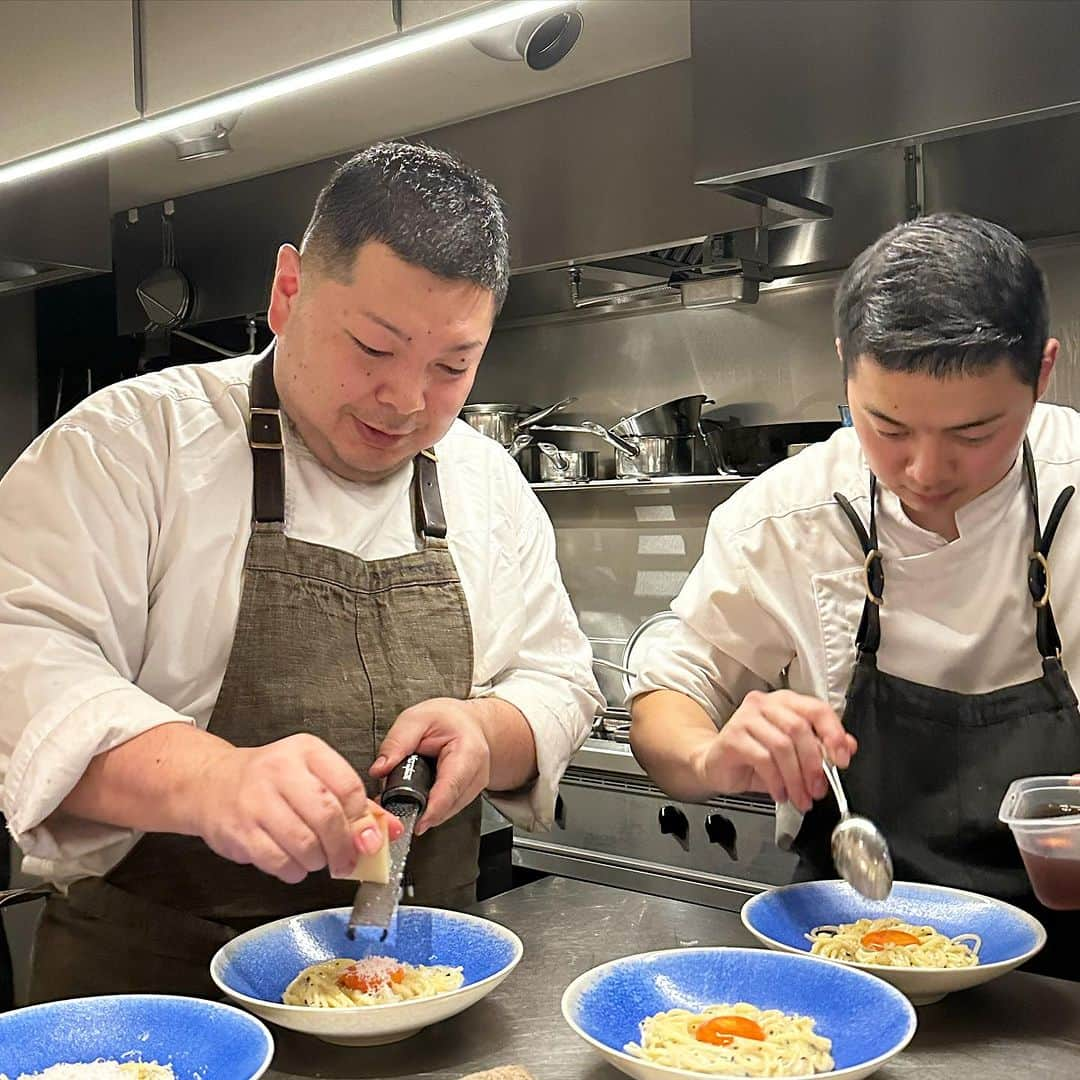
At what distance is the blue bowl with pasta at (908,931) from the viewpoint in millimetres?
1299

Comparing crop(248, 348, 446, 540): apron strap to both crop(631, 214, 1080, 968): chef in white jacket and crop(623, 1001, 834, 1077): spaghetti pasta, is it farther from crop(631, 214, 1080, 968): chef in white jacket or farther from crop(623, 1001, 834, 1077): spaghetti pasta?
crop(623, 1001, 834, 1077): spaghetti pasta

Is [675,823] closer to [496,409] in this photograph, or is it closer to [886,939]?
[496,409]

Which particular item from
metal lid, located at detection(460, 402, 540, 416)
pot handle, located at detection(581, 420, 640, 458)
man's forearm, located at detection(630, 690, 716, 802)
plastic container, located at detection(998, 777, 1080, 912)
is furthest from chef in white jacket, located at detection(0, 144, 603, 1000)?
metal lid, located at detection(460, 402, 540, 416)

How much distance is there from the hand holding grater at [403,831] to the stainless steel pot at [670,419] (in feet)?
8.26

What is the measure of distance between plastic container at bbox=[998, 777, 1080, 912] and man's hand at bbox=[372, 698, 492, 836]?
634mm

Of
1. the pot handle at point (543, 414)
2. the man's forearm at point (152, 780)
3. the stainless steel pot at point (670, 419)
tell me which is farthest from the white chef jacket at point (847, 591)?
the pot handle at point (543, 414)

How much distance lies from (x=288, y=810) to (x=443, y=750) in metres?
0.36

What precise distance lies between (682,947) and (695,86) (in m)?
1.88

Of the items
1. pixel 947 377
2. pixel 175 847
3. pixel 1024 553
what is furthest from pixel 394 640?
pixel 1024 553

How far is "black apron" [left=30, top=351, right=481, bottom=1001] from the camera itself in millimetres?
1530

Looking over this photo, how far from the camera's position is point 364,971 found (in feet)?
4.41

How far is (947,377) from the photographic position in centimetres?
158

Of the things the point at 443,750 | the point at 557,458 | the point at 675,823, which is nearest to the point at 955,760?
the point at 443,750

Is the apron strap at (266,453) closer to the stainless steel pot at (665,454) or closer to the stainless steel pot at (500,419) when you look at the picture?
the stainless steel pot at (665,454)
